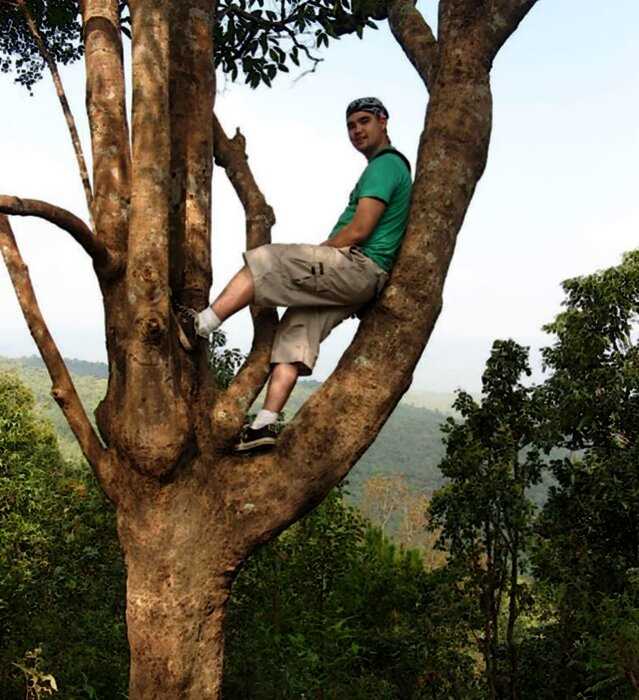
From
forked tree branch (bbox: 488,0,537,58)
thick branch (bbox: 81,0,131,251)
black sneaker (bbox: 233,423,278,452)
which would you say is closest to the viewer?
black sneaker (bbox: 233,423,278,452)

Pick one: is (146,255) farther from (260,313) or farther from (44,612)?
(44,612)

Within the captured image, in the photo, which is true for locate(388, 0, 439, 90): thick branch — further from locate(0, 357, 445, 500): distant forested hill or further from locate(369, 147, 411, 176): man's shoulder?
locate(0, 357, 445, 500): distant forested hill

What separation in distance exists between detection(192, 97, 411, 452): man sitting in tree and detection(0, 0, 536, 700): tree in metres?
0.11

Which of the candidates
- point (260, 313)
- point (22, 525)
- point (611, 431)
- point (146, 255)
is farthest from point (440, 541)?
point (22, 525)

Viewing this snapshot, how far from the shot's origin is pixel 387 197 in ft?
9.21

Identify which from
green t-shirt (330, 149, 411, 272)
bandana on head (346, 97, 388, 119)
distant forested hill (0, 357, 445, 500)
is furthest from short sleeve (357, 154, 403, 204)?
distant forested hill (0, 357, 445, 500)

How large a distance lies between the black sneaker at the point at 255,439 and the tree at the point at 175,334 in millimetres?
45

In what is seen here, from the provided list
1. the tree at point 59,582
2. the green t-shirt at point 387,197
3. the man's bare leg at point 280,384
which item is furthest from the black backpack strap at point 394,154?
the tree at point 59,582

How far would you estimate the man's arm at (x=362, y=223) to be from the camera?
2770 millimetres

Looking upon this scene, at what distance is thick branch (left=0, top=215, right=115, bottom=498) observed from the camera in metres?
2.79

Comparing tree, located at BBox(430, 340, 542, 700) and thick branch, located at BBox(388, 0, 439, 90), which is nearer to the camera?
thick branch, located at BBox(388, 0, 439, 90)

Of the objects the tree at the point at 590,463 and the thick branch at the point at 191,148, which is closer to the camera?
the thick branch at the point at 191,148

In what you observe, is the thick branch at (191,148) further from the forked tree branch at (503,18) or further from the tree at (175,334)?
the forked tree branch at (503,18)

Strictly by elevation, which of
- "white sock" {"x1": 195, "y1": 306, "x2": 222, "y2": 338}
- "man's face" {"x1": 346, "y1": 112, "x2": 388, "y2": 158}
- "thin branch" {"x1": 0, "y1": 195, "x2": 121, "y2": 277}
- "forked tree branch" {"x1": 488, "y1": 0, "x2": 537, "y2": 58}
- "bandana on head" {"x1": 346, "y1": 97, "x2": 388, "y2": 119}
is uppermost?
"forked tree branch" {"x1": 488, "y1": 0, "x2": 537, "y2": 58}
